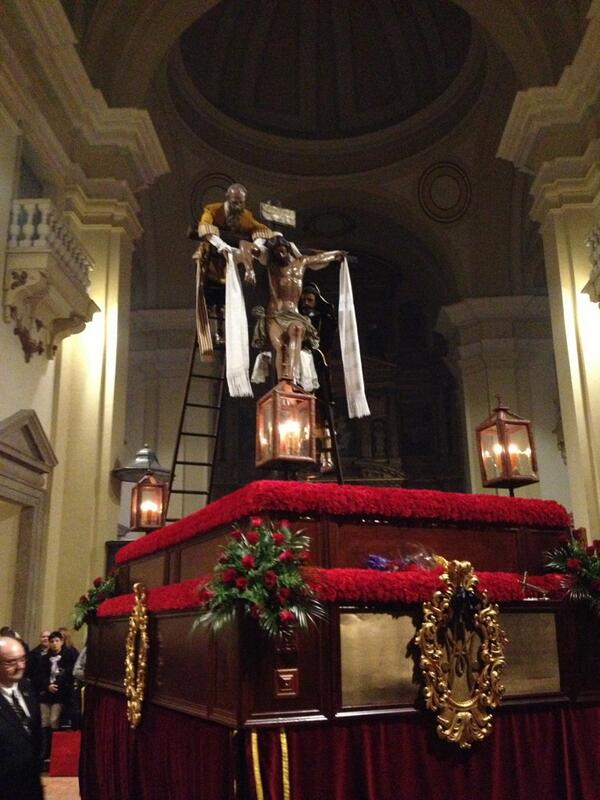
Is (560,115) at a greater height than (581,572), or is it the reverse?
(560,115)

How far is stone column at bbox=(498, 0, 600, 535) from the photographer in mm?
8992

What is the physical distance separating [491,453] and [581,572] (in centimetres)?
187

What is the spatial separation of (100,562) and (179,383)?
21.0ft

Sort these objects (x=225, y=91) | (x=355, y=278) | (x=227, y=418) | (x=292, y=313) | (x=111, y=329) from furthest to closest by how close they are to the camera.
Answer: (x=355, y=278) → (x=227, y=418) → (x=225, y=91) → (x=111, y=329) → (x=292, y=313)

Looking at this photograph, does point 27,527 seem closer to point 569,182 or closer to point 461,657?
point 461,657

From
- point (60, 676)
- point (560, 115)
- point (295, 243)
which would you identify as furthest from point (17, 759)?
point (295, 243)

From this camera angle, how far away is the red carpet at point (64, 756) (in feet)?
23.5

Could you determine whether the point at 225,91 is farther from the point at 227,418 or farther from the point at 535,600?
the point at 535,600

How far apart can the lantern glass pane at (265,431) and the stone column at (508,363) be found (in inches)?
410

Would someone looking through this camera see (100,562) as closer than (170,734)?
No

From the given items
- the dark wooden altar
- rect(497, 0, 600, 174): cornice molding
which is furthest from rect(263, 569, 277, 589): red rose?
rect(497, 0, 600, 174): cornice molding

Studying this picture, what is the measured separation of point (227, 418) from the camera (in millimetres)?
17328

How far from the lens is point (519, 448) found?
5.89 meters

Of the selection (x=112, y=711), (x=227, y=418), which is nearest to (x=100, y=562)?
(x=112, y=711)
